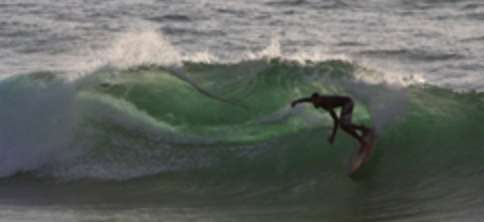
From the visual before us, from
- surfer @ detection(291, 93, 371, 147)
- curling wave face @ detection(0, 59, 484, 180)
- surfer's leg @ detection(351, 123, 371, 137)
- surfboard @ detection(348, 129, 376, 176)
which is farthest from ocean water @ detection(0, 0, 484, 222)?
surfer @ detection(291, 93, 371, 147)

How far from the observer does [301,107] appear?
41.9ft

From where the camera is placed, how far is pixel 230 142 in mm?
12516

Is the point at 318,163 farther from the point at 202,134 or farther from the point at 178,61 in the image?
the point at 178,61

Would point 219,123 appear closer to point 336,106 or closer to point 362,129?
point 362,129

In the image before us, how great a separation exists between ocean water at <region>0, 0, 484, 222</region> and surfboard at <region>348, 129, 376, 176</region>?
133 mm

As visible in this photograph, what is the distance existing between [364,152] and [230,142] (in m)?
1.71

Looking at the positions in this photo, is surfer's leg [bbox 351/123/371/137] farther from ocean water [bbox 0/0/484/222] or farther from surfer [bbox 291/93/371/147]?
ocean water [bbox 0/0/484/222]

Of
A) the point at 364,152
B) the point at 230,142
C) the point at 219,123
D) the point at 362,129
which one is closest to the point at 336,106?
the point at 362,129

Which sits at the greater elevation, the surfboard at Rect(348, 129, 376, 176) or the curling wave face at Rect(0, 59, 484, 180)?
the curling wave face at Rect(0, 59, 484, 180)

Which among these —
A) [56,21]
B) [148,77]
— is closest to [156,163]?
[148,77]

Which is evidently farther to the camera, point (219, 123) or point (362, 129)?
point (219, 123)

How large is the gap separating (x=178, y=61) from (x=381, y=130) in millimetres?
3664

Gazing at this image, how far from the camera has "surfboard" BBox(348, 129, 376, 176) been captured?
457 inches

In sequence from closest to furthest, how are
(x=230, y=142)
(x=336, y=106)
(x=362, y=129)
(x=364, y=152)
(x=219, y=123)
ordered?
1. (x=336, y=106)
2. (x=362, y=129)
3. (x=364, y=152)
4. (x=230, y=142)
5. (x=219, y=123)
